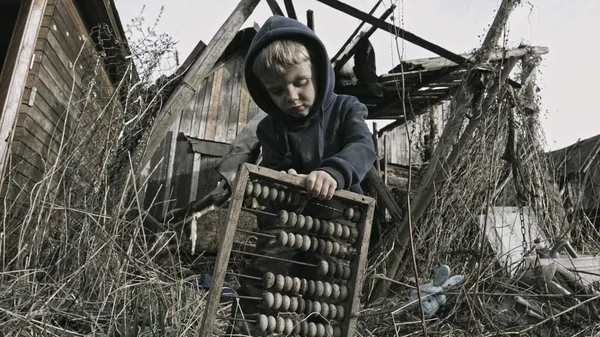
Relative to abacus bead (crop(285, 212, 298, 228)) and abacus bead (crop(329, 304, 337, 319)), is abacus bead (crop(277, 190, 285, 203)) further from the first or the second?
abacus bead (crop(329, 304, 337, 319))

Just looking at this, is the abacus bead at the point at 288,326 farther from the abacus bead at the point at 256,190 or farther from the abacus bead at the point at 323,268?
the abacus bead at the point at 256,190

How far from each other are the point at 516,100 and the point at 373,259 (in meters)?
2.24

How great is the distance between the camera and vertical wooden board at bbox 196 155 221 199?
8.66 m

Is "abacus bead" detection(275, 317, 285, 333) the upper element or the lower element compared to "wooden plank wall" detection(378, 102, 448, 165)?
lower

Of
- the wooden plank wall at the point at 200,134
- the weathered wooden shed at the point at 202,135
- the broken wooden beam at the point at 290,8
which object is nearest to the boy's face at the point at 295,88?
the broken wooden beam at the point at 290,8

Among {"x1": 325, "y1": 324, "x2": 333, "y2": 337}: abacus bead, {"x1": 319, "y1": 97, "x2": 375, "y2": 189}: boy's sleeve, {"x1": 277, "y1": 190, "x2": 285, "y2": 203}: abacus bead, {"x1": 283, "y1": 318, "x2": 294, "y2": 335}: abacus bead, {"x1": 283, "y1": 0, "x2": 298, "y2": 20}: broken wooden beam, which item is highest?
{"x1": 283, "y1": 0, "x2": 298, "y2": 20}: broken wooden beam

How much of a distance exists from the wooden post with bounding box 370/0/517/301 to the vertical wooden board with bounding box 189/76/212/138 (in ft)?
17.5

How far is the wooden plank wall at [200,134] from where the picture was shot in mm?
8617

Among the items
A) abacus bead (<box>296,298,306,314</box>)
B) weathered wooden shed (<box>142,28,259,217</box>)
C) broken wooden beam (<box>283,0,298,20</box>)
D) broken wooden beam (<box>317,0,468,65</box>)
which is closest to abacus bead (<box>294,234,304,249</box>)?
abacus bead (<box>296,298,306,314</box>)

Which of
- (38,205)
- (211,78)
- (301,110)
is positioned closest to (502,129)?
(301,110)

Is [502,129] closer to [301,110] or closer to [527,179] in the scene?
[527,179]

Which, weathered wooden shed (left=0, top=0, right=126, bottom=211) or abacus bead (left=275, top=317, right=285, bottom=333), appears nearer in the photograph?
abacus bead (left=275, top=317, right=285, bottom=333)

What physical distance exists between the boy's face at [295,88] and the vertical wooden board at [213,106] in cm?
674

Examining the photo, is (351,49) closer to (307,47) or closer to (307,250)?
(307,47)
